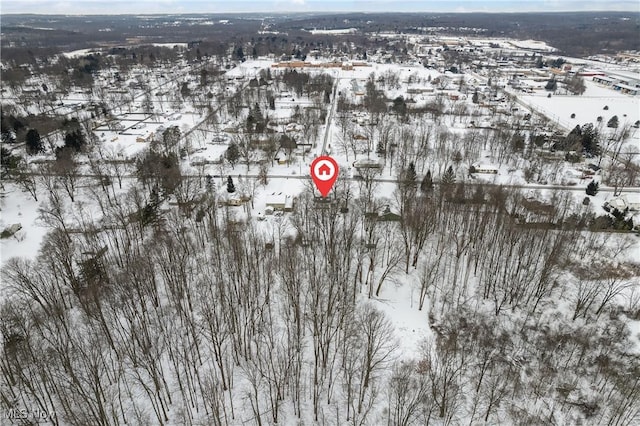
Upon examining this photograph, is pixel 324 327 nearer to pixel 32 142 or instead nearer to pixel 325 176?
pixel 325 176

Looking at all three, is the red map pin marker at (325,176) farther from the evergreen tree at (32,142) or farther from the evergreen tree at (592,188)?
the evergreen tree at (32,142)

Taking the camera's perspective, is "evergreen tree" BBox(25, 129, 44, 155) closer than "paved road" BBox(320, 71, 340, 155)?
Yes

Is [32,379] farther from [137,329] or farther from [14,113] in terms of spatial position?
[14,113]

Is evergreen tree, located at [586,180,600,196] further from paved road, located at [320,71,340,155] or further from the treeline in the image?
paved road, located at [320,71,340,155]

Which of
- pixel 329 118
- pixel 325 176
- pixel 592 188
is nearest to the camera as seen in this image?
pixel 325 176

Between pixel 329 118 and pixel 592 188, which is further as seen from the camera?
pixel 329 118

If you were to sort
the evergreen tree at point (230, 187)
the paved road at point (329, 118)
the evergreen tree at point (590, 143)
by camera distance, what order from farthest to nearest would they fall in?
the paved road at point (329, 118) < the evergreen tree at point (590, 143) < the evergreen tree at point (230, 187)

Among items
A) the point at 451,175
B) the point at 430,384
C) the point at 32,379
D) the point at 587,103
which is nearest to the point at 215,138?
the point at 451,175

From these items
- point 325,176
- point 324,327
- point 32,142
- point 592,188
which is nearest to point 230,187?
point 325,176

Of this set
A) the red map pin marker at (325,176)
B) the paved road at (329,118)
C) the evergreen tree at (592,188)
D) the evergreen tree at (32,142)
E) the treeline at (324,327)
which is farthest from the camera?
the paved road at (329,118)

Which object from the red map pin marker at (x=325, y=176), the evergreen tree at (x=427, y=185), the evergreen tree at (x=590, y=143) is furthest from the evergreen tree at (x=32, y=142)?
the evergreen tree at (x=590, y=143)

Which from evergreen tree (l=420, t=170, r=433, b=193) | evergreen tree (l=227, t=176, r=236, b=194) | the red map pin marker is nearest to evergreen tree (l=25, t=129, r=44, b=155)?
evergreen tree (l=227, t=176, r=236, b=194)
